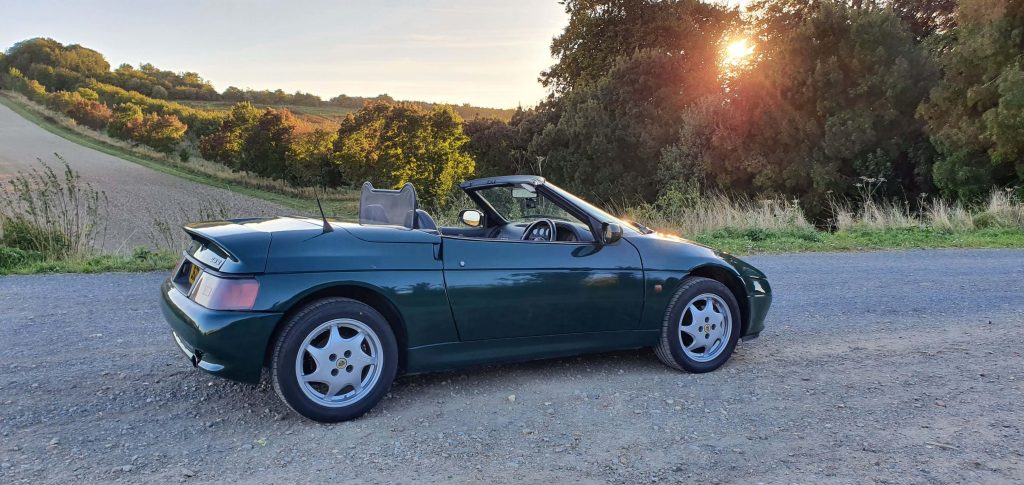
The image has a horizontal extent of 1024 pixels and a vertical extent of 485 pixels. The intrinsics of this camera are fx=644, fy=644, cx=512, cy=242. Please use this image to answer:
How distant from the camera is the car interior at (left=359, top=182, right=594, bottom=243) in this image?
417 centimetres

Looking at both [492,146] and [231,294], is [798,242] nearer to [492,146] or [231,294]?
[231,294]

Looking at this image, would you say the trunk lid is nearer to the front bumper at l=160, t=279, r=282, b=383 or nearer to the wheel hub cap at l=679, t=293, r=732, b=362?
the front bumper at l=160, t=279, r=282, b=383

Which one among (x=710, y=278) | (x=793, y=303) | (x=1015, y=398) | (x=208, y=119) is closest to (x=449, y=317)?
(x=710, y=278)

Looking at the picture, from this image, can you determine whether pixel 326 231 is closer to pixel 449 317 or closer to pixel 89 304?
pixel 449 317

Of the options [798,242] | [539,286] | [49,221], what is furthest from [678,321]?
[49,221]

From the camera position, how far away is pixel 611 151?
26328 mm

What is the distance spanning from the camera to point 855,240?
11438mm

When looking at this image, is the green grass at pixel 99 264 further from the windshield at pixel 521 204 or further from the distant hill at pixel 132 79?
the distant hill at pixel 132 79

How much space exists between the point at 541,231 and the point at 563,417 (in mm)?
1377

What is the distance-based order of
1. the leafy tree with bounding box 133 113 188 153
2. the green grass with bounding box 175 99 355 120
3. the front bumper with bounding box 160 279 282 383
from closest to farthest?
the front bumper with bounding box 160 279 282 383
the leafy tree with bounding box 133 113 188 153
the green grass with bounding box 175 99 355 120

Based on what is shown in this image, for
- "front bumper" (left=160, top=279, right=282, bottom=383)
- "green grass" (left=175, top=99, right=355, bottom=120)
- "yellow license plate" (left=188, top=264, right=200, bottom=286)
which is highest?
"green grass" (left=175, top=99, right=355, bottom=120)

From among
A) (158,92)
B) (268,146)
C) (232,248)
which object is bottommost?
(232,248)

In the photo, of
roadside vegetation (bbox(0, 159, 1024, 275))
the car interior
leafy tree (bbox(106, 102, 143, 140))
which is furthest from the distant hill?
the car interior

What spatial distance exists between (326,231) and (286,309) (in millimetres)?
520
